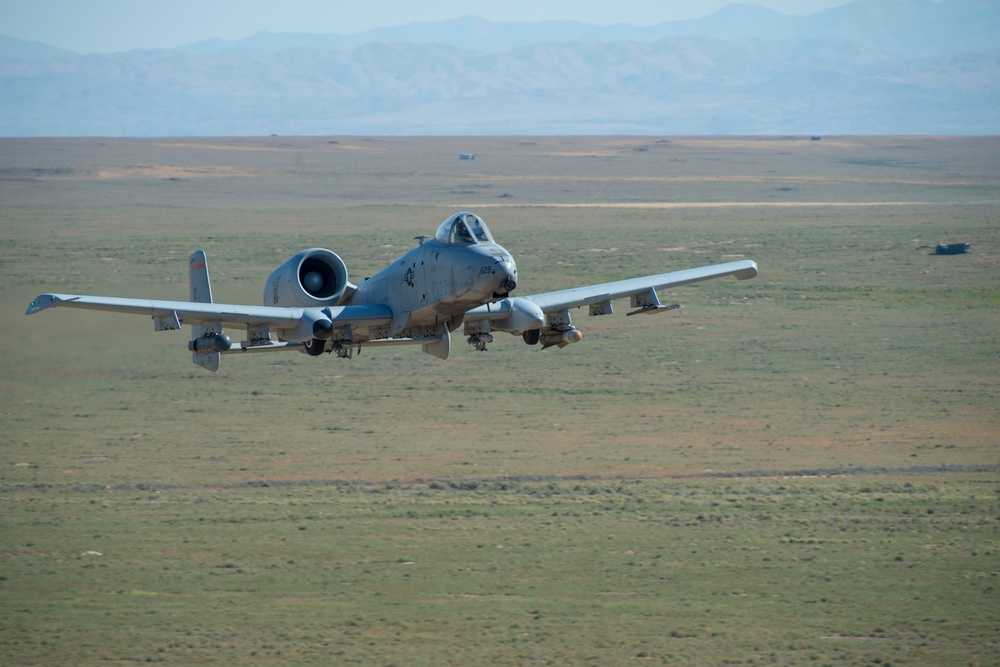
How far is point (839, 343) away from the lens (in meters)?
82.9

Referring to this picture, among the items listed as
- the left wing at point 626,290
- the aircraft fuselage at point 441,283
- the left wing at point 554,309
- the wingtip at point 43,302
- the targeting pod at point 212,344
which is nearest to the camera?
the wingtip at point 43,302

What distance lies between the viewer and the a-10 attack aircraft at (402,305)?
28.4 meters

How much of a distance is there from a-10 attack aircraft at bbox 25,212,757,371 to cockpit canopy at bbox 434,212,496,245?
0.02m

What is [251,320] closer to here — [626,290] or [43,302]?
[43,302]

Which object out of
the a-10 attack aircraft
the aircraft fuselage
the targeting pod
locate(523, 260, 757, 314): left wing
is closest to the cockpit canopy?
the a-10 attack aircraft

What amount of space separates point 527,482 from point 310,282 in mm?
23295

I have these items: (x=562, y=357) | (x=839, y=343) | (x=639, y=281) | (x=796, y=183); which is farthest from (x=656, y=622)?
(x=796, y=183)

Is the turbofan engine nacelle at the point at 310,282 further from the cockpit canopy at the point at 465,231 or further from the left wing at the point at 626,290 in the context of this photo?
the left wing at the point at 626,290

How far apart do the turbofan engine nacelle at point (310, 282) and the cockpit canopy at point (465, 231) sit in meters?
3.75

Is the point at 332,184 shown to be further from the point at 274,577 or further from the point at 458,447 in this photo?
the point at 274,577

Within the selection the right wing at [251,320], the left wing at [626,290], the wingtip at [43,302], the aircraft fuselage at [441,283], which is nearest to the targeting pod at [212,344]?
the right wing at [251,320]

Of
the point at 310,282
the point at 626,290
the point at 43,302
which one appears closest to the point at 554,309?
the point at 626,290

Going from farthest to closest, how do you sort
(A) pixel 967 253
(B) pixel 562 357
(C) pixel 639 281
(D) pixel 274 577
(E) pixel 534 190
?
(E) pixel 534 190, (A) pixel 967 253, (B) pixel 562 357, (D) pixel 274 577, (C) pixel 639 281

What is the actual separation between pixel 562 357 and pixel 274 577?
39.7 m
